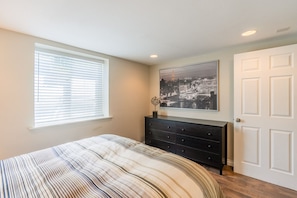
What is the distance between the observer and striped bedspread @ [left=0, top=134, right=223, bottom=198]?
0.96 m

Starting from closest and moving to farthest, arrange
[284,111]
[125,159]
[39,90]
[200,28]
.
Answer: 1. [125,159]
2. [200,28]
3. [284,111]
4. [39,90]

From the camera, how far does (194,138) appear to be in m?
2.82

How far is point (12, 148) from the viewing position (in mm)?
2027

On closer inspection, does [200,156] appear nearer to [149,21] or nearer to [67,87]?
[149,21]

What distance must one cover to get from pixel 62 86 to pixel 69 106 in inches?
15.0

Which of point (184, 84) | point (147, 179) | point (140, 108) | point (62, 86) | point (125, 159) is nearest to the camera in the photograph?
point (147, 179)

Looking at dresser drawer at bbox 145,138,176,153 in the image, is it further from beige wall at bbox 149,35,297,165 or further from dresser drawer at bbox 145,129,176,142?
beige wall at bbox 149,35,297,165

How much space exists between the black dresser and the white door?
32cm

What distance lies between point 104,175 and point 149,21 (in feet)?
5.50

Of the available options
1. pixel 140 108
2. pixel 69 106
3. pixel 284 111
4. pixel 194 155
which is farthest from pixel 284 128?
pixel 69 106

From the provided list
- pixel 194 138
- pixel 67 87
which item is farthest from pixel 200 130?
pixel 67 87

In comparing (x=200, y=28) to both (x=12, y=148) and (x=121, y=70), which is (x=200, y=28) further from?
(x=12, y=148)

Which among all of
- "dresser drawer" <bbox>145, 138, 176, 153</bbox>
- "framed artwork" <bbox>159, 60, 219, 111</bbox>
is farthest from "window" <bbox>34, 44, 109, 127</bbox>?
"framed artwork" <bbox>159, 60, 219, 111</bbox>

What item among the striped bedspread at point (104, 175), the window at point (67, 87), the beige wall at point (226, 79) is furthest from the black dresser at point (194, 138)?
the striped bedspread at point (104, 175)
